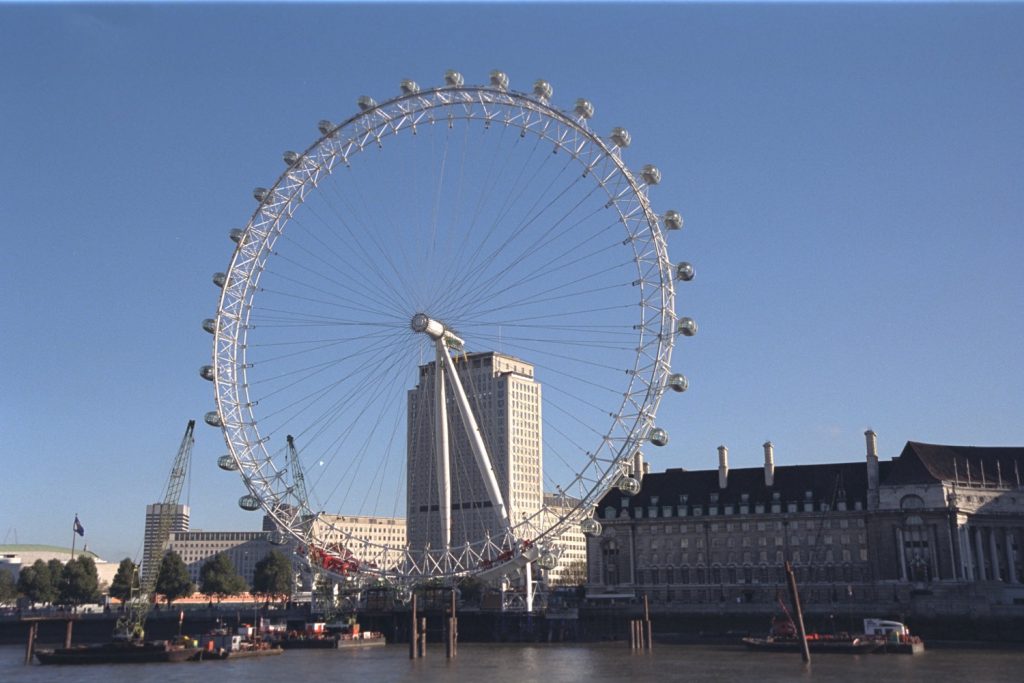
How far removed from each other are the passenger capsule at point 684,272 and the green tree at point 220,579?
353ft

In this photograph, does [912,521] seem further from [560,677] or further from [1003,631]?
[560,677]

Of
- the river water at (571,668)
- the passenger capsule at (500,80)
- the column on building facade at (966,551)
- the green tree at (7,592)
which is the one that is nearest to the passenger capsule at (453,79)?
the passenger capsule at (500,80)

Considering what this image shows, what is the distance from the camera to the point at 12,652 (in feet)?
366

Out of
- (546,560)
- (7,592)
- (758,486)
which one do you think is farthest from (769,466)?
(7,592)

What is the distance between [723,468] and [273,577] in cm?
7465

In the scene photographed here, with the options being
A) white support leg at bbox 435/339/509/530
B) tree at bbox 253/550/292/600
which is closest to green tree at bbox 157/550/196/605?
tree at bbox 253/550/292/600

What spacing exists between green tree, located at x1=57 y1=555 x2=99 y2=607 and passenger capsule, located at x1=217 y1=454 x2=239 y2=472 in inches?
3175

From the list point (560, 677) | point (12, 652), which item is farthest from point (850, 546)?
point (12, 652)

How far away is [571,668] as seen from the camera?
75.7 metres

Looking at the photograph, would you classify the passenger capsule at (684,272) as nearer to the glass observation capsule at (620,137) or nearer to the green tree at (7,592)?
the glass observation capsule at (620,137)

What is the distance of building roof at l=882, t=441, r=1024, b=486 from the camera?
12775 centimetres

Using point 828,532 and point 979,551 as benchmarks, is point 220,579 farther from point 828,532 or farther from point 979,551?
point 979,551

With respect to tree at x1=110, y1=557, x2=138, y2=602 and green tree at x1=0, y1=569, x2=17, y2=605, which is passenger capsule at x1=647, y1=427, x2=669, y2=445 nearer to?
tree at x1=110, y1=557, x2=138, y2=602

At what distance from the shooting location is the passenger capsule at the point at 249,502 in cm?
8850
